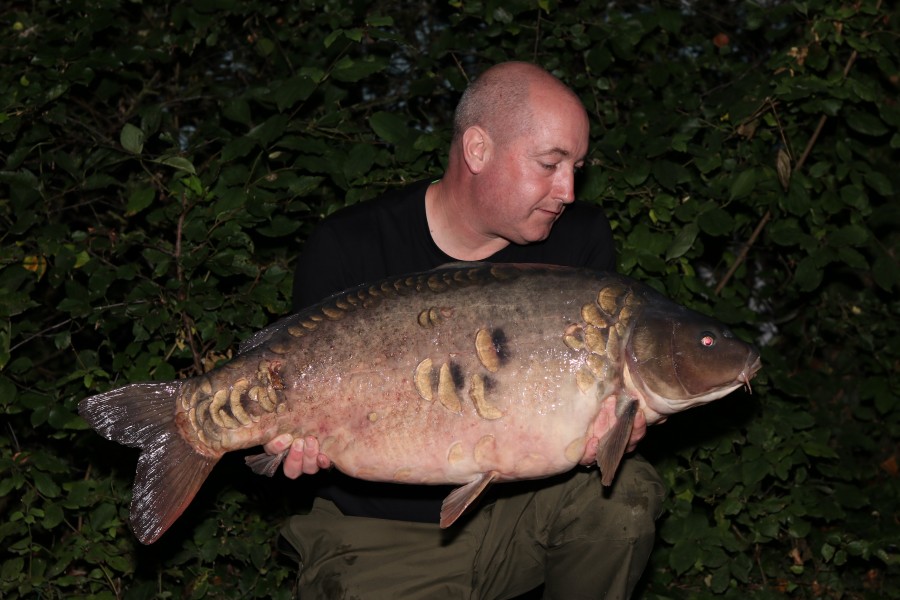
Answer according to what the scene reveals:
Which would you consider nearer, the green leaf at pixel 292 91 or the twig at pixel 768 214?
the green leaf at pixel 292 91

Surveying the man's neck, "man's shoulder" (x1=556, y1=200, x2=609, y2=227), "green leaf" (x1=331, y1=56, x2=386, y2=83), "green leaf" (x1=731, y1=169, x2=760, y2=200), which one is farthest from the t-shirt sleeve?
"green leaf" (x1=731, y1=169, x2=760, y2=200)

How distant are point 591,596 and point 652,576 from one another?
84 cm

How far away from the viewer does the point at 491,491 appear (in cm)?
278

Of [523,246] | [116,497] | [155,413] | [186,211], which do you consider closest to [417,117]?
[186,211]

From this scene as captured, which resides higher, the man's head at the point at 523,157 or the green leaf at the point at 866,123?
the man's head at the point at 523,157

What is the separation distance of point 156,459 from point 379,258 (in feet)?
2.51

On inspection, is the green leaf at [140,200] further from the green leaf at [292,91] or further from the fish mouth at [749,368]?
the fish mouth at [749,368]

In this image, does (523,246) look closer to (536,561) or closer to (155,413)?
(536,561)

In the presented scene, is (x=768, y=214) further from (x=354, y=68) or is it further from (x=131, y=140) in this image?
(x=131, y=140)

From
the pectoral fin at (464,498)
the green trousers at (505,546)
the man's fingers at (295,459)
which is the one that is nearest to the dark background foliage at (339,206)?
the green trousers at (505,546)

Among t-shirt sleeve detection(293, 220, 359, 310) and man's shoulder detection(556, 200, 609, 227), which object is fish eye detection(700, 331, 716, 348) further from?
t-shirt sleeve detection(293, 220, 359, 310)

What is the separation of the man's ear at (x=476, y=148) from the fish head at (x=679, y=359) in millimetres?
586

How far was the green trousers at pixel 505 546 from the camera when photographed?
→ 262 cm

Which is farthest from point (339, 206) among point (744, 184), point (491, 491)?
point (744, 184)
